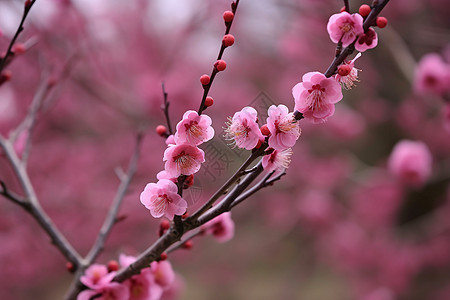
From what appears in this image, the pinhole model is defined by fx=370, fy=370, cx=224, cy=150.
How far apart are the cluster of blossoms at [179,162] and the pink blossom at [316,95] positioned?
18 cm

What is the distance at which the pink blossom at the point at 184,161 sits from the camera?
0.69 meters

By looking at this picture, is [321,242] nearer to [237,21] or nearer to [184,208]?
[237,21]

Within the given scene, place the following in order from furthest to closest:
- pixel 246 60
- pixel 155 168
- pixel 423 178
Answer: pixel 246 60, pixel 155 168, pixel 423 178

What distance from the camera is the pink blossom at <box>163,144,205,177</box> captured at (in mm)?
689

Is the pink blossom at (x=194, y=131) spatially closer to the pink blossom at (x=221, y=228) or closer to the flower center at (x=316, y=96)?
the flower center at (x=316, y=96)

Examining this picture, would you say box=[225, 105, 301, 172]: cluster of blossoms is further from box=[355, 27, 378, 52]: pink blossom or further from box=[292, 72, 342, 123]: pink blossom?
box=[355, 27, 378, 52]: pink blossom

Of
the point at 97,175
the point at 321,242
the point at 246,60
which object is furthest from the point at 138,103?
the point at 246,60

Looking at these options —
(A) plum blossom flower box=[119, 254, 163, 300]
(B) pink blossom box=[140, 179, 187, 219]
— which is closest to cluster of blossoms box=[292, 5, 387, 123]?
(B) pink blossom box=[140, 179, 187, 219]

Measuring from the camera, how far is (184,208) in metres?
0.73

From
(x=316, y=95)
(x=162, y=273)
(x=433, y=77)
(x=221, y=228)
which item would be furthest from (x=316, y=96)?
(x=433, y=77)

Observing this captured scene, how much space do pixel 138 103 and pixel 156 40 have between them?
8.18 feet

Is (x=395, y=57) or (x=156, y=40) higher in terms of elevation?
(x=156, y=40)

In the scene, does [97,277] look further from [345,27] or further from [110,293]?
[345,27]

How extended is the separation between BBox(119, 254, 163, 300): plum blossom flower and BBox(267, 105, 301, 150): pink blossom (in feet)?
1.59
